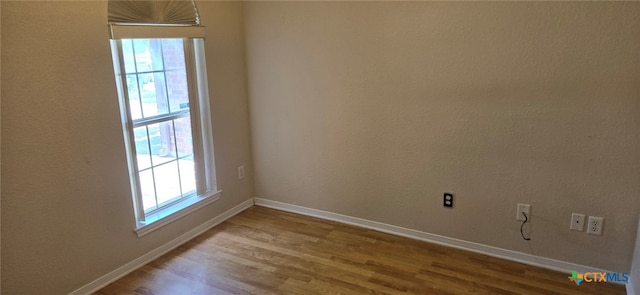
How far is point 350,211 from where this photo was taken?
10.9ft

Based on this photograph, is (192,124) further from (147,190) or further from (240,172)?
(240,172)

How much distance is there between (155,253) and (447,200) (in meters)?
2.05

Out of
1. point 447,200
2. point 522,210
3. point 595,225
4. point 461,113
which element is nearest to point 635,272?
point 595,225

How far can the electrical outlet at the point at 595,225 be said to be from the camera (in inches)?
96.7

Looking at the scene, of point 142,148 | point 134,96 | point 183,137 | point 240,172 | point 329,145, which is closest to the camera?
point 134,96

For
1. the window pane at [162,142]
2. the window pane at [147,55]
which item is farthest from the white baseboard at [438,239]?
the window pane at [147,55]

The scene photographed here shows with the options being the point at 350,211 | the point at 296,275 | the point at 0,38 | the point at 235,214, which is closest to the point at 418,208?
the point at 350,211

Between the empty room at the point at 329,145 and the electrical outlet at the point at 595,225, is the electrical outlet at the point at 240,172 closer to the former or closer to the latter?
the empty room at the point at 329,145

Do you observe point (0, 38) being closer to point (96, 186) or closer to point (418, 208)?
point (96, 186)

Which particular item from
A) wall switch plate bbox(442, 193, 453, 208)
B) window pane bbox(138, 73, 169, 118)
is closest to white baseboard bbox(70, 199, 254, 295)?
window pane bbox(138, 73, 169, 118)

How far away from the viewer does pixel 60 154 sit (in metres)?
2.25

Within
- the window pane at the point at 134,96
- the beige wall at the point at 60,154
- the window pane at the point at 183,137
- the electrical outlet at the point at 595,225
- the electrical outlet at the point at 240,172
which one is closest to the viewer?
the beige wall at the point at 60,154

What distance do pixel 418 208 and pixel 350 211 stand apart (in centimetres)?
56

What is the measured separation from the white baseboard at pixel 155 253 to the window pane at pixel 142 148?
1.99ft
